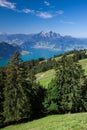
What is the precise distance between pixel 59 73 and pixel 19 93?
1187cm

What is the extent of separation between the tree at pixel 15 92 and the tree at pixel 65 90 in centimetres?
800

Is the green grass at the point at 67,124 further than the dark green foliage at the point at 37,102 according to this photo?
No

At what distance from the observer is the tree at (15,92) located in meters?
45.5

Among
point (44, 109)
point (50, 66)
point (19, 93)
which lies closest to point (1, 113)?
point (19, 93)

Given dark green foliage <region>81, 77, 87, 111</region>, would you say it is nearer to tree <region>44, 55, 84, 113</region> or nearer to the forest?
the forest

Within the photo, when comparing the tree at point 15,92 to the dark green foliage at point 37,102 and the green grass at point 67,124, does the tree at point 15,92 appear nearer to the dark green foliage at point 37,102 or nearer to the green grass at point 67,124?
the dark green foliage at point 37,102

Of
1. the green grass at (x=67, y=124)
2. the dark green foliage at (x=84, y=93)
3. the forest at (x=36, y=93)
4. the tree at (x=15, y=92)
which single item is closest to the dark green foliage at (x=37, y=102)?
the forest at (x=36, y=93)

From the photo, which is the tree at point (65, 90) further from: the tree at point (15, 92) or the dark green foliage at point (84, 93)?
the tree at point (15, 92)

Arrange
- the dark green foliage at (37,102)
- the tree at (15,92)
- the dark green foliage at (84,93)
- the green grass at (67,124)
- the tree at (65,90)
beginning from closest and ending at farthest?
the green grass at (67,124), the tree at (15,92), the tree at (65,90), the dark green foliage at (84,93), the dark green foliage at (37,102)

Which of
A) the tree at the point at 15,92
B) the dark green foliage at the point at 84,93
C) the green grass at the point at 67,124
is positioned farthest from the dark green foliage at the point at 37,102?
the green grass at the point at 67,124

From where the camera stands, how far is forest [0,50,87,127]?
150 ft

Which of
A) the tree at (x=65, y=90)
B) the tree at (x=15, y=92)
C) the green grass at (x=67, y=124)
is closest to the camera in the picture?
the green grass at (x=67, y=124)

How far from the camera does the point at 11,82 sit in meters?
46.1

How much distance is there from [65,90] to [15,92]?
12508 mm
